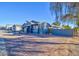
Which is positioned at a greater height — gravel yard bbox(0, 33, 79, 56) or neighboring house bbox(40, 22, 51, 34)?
neighboring house bbox(40, 22, 51, 34)

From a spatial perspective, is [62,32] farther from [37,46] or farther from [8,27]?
[8,27]

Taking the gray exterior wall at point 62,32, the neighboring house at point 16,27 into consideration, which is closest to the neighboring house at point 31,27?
the neighboring house at point 16,27

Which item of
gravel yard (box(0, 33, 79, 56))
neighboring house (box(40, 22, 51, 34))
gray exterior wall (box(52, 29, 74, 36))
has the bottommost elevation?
gravel yard (box(0, 33, 79, 56))

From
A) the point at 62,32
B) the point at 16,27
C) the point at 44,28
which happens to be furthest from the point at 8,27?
the point at 62,32

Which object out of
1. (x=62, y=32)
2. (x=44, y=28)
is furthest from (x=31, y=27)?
(x=62, y=32)

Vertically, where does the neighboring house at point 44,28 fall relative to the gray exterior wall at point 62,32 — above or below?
above

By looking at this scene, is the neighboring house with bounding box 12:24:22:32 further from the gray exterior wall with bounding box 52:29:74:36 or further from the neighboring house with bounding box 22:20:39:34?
the gray exterior wall with bounding box 52:29:74:36

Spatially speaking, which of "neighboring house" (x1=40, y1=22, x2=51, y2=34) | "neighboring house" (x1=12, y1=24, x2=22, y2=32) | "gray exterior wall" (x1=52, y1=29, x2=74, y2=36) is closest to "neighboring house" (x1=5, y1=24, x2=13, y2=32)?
"neighboring house" (x1=12, y1=24, x2=22, y2=32)

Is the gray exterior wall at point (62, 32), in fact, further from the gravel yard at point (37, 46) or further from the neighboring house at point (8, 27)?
the neighboring house at point (8, 27)

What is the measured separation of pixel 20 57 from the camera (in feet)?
4.76

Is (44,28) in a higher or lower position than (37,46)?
higher

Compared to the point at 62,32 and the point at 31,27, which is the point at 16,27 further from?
the point at 62,32

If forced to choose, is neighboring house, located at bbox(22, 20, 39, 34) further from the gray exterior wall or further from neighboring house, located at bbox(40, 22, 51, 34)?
the gray exterior wall

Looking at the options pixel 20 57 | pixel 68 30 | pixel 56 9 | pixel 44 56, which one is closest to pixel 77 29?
pixel 68 30
